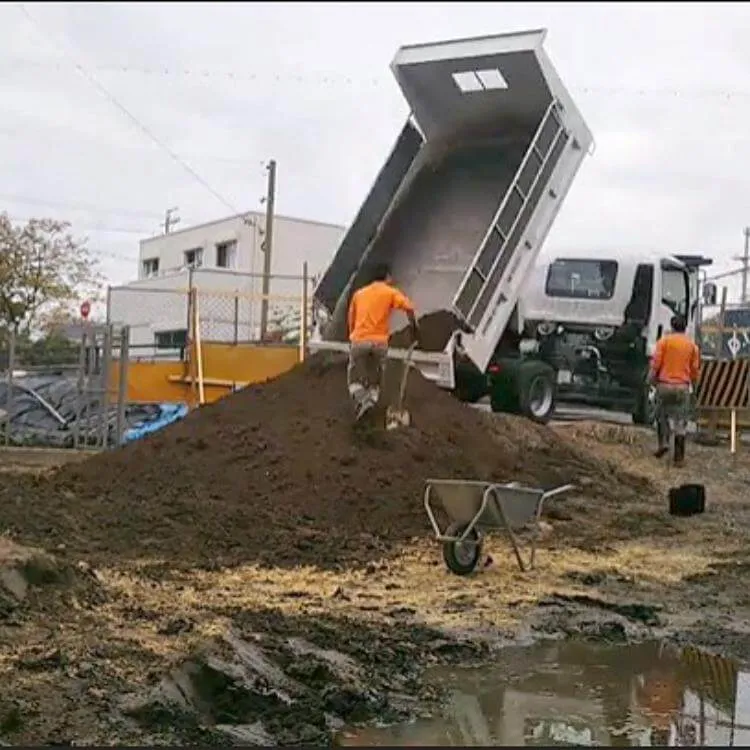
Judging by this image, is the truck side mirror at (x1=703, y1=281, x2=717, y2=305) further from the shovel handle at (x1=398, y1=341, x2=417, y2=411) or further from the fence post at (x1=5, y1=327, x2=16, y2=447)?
the fence post at (x1=5, y1=327, x2=16, y2=447)

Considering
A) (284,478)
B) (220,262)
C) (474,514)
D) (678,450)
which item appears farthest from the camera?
(220,262)

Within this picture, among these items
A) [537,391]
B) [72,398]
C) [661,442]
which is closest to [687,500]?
[661,442]

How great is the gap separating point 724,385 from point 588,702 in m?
12.5

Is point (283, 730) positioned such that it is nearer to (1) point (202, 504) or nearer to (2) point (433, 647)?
(2) point (433, 647)

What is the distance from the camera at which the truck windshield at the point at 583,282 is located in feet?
59.6

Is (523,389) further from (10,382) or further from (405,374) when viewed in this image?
(10,382)

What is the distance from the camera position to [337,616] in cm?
727

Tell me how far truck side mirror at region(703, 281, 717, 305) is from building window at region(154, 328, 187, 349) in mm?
8017

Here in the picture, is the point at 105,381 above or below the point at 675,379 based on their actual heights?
below

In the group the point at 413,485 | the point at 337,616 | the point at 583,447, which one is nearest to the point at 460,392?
the point at 583,447

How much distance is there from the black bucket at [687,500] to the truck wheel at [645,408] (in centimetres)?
618

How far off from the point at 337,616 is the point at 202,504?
11.8 feet

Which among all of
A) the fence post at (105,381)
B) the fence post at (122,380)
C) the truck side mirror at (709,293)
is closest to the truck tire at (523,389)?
the truck side mirror at (709,293)

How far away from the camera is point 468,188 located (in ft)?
48.4
